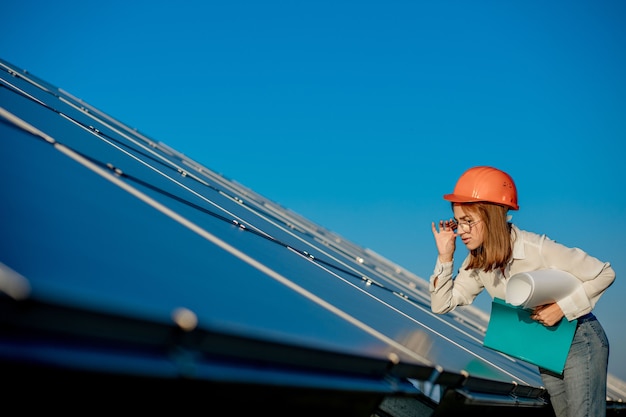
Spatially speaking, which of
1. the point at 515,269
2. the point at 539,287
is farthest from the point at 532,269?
the point at 539,287

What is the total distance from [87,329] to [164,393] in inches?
14.6

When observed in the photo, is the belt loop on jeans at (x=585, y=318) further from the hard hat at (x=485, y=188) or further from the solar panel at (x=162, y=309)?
the solar panel at (x=162, y=309)

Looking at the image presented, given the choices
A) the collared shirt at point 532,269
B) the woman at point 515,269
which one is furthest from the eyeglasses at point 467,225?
the collared shirt at point 532,269

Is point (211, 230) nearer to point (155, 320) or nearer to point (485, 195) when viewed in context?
point (155, 320)

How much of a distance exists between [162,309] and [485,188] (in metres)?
3.41

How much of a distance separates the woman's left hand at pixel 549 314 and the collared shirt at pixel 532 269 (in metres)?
0.04

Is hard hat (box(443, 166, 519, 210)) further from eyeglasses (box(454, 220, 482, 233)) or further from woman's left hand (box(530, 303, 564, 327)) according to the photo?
woman's left hand (box(530, 303, 564, 327))

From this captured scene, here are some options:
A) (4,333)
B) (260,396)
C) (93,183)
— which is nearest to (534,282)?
(260,396)

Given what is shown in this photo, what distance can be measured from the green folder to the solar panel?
992 millimetres

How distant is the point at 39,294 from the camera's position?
1127mm

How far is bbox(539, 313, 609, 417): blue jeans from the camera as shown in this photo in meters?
4.01

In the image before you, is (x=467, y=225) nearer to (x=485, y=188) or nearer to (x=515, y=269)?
(x=485, y=188)

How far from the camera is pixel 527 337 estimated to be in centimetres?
409

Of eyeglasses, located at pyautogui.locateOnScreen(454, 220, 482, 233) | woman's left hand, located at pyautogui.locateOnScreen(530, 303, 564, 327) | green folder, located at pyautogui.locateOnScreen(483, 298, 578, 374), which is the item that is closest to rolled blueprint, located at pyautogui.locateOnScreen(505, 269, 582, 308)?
woman's left hand, located at pyautogui.locateOnScreen(530, 303, 564, 327)
